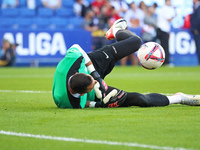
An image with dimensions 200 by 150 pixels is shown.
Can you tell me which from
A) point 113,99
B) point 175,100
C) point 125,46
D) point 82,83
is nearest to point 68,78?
point 82,83

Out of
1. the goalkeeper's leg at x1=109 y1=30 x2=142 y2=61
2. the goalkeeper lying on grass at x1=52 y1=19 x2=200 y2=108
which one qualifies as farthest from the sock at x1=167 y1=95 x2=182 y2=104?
the goalkeeper's leg at x1=109 y1=30 x2=142 y2=61

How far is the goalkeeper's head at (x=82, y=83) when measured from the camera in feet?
20.6

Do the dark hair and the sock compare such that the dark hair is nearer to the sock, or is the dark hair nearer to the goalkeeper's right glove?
the goalkeeper's right glove

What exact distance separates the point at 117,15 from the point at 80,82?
57.4 feet

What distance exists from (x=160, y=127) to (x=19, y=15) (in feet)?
64.1

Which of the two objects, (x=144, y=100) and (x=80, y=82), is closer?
(x=80, y=82)

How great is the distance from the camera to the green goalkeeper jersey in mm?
6793

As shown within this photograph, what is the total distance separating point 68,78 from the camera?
676 centimetres

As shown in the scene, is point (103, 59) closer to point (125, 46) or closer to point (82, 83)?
point (125, 46)

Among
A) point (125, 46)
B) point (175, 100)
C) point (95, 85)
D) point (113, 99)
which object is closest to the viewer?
point (95, 85)

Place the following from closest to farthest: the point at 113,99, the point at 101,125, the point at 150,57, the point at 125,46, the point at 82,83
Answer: the point at 101,125
the point at 82,83
the point at 113,99
the point at 125,46
the point at 150,57

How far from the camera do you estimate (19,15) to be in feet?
78.7

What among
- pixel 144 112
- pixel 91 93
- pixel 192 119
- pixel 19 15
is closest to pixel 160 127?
pixel 192 119

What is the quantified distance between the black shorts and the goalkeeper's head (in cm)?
83
